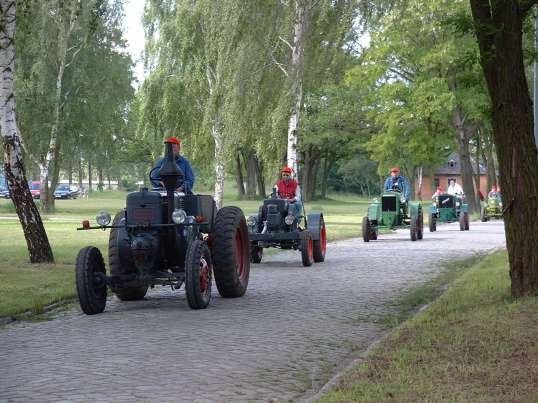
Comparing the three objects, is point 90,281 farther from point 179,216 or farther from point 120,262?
point 179,216

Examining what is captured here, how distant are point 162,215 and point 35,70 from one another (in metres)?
29.4

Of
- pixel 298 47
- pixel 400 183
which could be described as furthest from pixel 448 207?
pixel 298 47

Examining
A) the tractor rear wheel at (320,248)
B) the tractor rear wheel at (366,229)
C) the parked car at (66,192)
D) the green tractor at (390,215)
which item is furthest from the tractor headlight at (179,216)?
the parked car at (66,192)

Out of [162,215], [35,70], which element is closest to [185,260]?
[162,215]

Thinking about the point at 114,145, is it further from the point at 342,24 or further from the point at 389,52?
the point at 342,24

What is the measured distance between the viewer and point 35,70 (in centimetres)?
3894

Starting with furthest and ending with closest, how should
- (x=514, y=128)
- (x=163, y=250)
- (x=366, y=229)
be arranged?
(x=366, y=229) → (x=163, y=250) → (x=514, y=128)

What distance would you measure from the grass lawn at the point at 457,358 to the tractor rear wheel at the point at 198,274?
98.0 inches

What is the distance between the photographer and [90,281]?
1062 centimetres

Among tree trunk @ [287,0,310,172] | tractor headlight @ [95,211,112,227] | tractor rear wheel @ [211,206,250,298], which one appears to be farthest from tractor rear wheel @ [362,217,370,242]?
tractor headlight @ [95,211,112,227]

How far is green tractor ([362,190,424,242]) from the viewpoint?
2461 centimetres

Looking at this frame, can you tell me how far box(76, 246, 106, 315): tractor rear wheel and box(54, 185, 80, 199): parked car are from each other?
87396mm

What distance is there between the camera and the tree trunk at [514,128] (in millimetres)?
10125

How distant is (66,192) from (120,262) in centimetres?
8921
